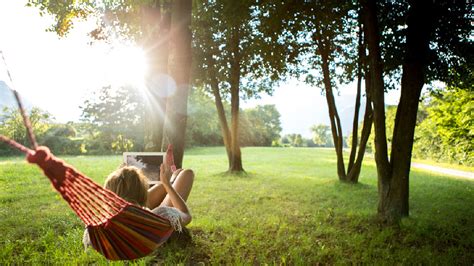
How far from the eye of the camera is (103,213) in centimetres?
214

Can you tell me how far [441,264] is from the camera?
346 centimetres

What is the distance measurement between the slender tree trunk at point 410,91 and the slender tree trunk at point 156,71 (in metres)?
3.64

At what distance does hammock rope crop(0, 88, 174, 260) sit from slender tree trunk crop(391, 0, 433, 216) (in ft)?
12.8

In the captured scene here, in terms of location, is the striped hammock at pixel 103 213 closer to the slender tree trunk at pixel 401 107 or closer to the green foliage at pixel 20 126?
the slender tree trunk at pixel 401 107

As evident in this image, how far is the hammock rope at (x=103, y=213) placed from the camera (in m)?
1.91

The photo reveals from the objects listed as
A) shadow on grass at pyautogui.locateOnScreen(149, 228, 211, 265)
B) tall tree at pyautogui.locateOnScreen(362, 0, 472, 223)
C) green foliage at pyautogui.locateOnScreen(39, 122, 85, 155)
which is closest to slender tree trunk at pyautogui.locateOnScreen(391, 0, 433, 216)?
tall tree at pyautogui.locateOnScreen(362, 0, 472, 223)

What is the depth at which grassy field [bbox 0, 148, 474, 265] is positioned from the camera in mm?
3625

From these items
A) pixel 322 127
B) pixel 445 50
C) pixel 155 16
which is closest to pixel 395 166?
pixel 445 50

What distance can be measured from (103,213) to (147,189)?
1.82ft

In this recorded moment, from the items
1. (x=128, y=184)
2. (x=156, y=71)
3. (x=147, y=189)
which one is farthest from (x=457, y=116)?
(x=128, y=184)

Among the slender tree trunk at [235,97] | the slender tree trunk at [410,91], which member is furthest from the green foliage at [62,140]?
the slender tree trunk at [410,91]

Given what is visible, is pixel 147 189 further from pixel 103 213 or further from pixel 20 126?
pixel 20 126

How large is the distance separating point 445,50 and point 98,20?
8061 millimetres

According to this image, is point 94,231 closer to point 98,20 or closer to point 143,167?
point 143,167
